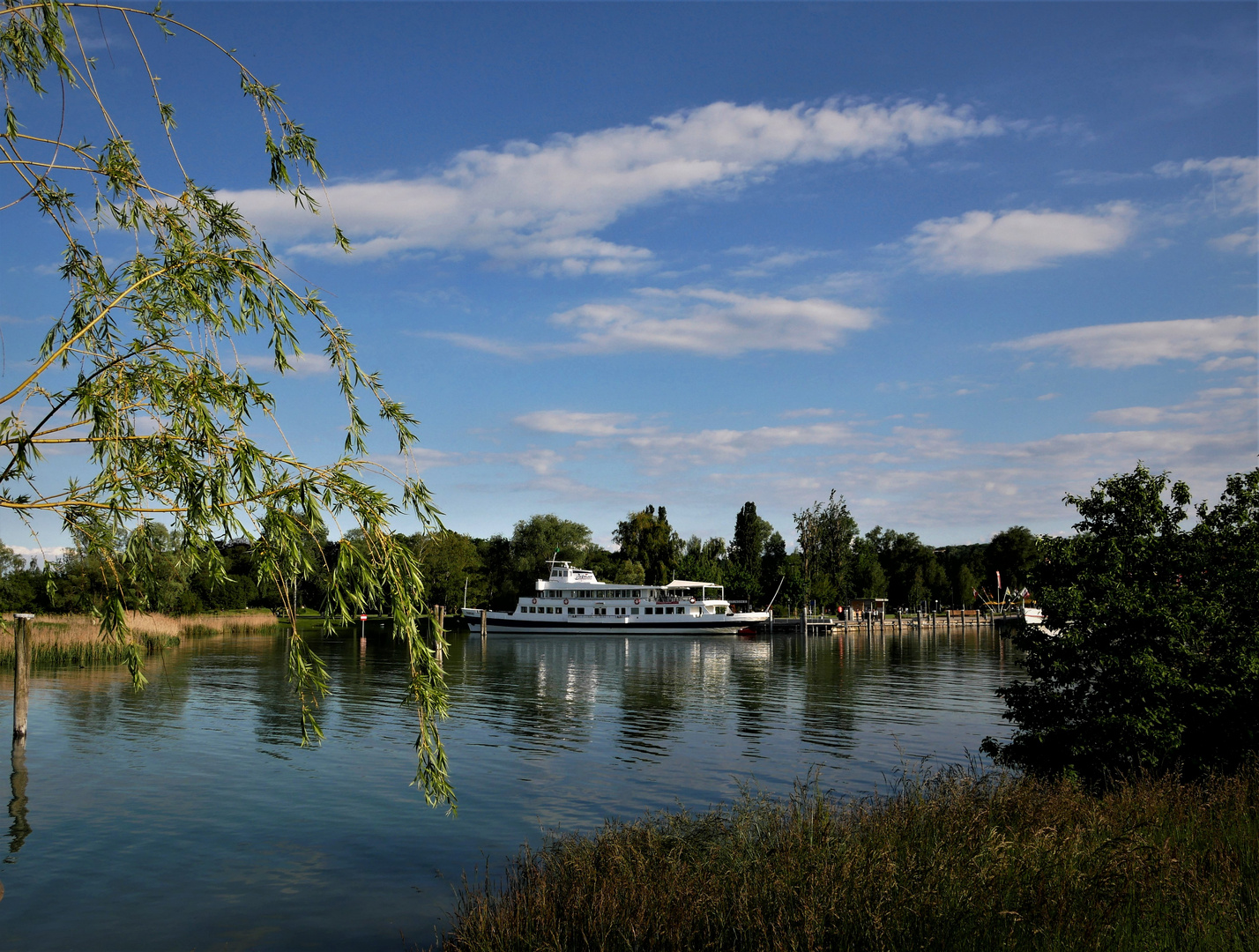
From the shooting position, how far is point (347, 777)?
17844 mm

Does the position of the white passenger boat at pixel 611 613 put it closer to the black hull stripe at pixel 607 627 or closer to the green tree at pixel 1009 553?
the black hull stripe at pixel 607 627

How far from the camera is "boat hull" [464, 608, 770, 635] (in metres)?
74.4

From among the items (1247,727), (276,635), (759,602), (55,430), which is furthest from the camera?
(759,602)

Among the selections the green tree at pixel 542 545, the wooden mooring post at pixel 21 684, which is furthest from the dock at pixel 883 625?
the wooden mooring post at pixel 21 684

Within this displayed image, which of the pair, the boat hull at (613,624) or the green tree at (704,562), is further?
the green tree at (704,562)

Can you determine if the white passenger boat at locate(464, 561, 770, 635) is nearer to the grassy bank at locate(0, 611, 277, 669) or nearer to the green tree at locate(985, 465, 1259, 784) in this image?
the grassy bank at locate(0, 611, 277, 669)

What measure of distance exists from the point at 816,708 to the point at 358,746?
50.5ft

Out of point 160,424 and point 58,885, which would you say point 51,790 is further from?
point 160,424

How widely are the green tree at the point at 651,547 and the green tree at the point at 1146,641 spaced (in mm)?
87444

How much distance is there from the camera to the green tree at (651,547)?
10238 cm

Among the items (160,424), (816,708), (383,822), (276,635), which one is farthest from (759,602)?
(160,424)

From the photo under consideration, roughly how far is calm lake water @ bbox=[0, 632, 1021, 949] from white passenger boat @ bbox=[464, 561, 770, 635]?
34.7 meters

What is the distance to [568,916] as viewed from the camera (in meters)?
8.16

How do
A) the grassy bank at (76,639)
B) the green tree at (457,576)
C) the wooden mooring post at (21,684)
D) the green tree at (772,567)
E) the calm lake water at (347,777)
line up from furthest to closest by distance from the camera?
the green tree at (772,567)
the green tree at (457,576)
the grassy bank at (76,639)
the wooden mooring post at (21,684)
the calm lake water at (347,777)
